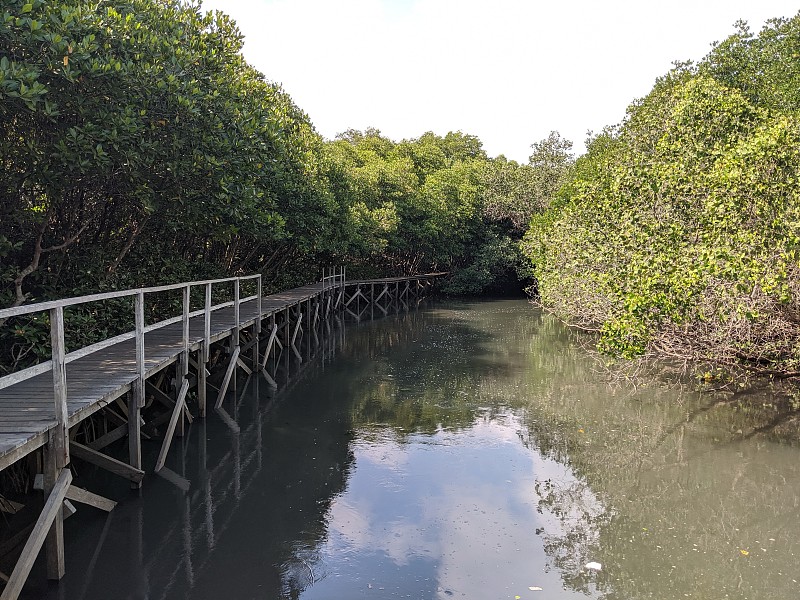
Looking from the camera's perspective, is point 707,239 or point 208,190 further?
point 208,190

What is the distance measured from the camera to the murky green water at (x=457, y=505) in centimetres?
578

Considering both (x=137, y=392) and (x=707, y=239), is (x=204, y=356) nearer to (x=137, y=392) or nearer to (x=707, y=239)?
(x=137, y=392)

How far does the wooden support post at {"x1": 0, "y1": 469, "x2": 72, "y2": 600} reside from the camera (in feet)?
15.0

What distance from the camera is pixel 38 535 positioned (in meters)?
4.78

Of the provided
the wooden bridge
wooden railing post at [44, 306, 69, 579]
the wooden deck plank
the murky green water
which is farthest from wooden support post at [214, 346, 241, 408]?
wooden railing post at [44, 306, 69, 579]

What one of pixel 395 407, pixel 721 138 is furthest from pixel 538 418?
pixel 721 138

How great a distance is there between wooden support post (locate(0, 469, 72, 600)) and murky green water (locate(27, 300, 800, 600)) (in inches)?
31.0

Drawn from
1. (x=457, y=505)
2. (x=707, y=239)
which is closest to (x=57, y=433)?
(x=457, y=505)

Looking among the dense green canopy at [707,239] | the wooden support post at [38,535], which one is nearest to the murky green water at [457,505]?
the wooden support post at [38,535]

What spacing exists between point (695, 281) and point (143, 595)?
7256mm

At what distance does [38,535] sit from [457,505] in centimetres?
415

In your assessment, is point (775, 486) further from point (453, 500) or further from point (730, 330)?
point (453, 500)

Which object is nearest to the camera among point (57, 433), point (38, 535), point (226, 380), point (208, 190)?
point (38, 535)

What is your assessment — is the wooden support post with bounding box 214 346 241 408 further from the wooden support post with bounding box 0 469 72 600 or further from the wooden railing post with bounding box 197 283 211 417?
the wooden support post with bounding box 0 469 72 600
